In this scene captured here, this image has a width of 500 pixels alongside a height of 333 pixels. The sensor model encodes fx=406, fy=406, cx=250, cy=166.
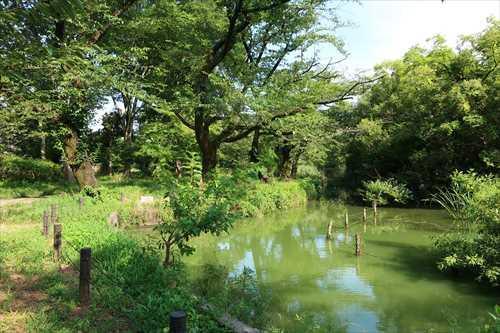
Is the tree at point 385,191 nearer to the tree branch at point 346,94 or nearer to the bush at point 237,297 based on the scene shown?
the tree branch at point 346,94

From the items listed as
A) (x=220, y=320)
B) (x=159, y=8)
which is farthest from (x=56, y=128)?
(x=220, y=320)

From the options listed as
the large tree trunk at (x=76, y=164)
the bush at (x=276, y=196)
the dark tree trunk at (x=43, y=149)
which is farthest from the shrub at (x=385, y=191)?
the dark tree trunk at (x=43, y=149)

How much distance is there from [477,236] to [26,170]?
2272 cm

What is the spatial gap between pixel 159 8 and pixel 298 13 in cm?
649

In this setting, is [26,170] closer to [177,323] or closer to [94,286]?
[94,286]

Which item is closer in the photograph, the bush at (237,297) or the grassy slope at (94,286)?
the grassy slope at (94,286)

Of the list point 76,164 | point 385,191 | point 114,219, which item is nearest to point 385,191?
point 385,191

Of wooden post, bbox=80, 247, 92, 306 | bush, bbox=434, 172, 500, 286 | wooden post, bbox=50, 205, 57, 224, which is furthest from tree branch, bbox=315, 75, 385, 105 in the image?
wooden post, bbox=80, 247, 92, 306

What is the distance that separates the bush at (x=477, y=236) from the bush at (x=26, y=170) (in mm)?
21557

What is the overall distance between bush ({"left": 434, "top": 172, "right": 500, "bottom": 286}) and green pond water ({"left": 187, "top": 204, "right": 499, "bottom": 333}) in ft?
1.86

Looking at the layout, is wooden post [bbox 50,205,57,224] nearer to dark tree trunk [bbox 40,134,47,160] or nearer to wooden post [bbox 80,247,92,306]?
wooden post [bbox 80,247,92,306]

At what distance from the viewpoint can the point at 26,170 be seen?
2323cm

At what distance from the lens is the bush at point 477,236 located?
881 cm

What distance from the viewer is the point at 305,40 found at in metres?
21.2
